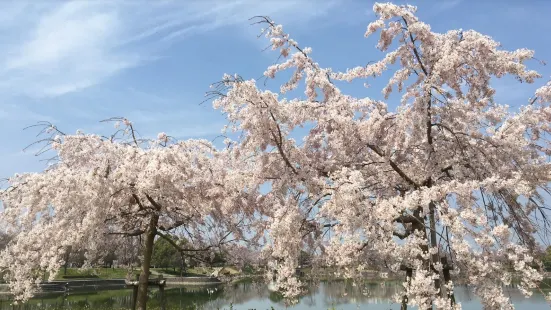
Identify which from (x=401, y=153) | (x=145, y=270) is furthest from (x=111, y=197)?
(x=401, y=153)

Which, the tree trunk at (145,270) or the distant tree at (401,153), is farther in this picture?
the tree trunk at (145,270)

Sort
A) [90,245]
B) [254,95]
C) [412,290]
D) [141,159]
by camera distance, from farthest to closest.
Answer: [90,245] < [141,159] < [254,95] < [412,290]

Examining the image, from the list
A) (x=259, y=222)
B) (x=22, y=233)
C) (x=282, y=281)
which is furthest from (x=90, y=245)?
(x=282, y=281)

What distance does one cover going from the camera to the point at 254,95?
797cm

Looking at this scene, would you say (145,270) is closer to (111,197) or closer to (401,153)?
(111,197)

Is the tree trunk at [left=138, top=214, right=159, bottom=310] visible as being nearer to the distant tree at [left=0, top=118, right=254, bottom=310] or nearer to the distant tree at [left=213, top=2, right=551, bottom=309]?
the distant tree at [left=0, top=118, right=254, bottom=310]

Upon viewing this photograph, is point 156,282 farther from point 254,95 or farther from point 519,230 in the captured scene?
point 519,230

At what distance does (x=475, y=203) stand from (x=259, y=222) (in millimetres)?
5228

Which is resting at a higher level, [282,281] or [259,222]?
[259,222]

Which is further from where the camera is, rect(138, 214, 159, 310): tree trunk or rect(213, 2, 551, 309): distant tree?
rect(138, 214, 159, 310): tree trunk

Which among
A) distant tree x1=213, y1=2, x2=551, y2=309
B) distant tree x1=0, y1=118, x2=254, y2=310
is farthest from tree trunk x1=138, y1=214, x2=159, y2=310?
distant tree x1=213, y1=2, x2=551, y2=309

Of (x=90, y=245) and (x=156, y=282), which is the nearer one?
(x=90, y=245)

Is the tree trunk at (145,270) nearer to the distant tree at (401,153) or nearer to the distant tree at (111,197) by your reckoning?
the distant tree at (111,197)

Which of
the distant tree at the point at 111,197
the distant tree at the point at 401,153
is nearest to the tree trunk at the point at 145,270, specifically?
the distant tree at the point at 111,197
